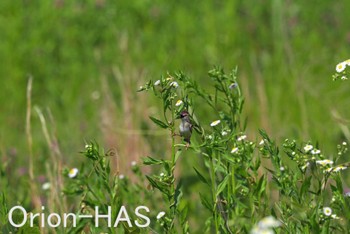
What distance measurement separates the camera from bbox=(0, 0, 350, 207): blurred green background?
557 centimetres

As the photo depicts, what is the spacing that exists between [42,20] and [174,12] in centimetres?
115

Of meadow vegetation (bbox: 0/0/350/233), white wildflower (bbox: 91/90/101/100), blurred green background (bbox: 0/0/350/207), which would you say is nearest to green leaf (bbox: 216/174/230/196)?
meadow vegetation (bbox: 0/0/350/233)

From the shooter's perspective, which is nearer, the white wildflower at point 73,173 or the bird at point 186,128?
the bird at point 186,128

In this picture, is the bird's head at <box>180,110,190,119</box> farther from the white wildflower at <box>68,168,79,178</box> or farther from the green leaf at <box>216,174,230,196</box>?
the white wildflower at <box>68,168,79,178</box>

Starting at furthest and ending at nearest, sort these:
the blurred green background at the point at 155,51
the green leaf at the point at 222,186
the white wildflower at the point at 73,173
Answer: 1. the blurred green background at the point at 155,51
2. the white wildflower at the point at 73,173
3. the green leaf at the point at 222,186

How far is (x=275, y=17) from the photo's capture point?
6910 mm

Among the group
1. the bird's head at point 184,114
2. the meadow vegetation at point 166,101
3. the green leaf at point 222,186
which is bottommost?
the green leaf at point 222,186

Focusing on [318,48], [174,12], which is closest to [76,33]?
[174,12]

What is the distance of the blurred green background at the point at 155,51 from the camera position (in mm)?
5574

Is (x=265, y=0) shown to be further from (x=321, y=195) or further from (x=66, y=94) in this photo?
(x=321, y=195)

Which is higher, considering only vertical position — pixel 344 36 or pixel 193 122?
pixel 344 36

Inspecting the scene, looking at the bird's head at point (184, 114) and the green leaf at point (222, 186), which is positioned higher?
the bird's head at point (184, 114)

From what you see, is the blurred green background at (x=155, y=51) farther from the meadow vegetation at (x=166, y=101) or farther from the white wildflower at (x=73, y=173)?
the white wildflower at (x=73, y=173)

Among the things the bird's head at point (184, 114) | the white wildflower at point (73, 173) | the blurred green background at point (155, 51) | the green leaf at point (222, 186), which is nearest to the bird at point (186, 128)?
the bird's head at point (184, 114)
